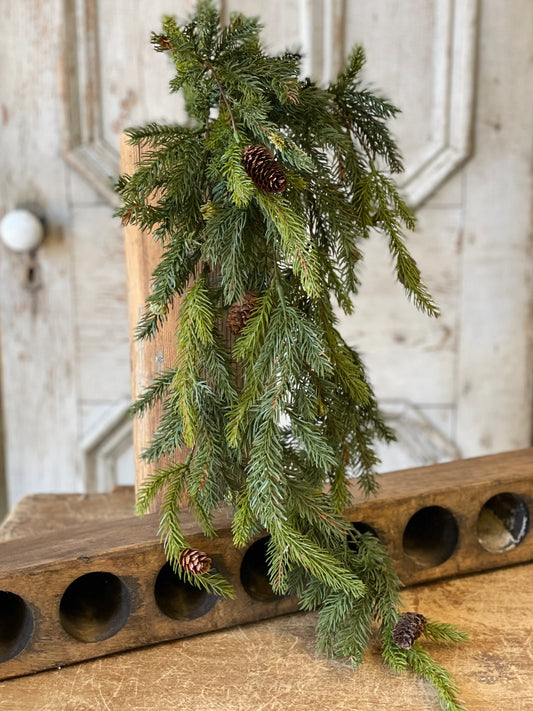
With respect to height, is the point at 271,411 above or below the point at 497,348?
below

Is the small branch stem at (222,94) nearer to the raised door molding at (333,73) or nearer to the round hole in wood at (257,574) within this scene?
the round hole in wood at (257,574)

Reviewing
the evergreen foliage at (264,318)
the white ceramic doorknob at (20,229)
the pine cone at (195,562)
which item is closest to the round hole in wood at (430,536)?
the evergreen foliage at (264,318)

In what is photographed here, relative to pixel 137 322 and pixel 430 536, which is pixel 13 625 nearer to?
pixel 137 322

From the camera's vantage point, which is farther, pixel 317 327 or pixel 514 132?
pixel 514 132

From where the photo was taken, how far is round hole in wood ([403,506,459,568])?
2.30ft

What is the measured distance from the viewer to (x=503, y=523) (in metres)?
0.75

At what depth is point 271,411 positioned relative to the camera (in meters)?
0.53

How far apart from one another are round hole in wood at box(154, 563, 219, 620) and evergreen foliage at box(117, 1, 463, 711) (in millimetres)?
36

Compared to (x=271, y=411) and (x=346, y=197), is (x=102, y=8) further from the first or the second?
(x=271, y=411)

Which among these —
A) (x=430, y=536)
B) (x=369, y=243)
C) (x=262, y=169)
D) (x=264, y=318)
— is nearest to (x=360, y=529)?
(x=430, y=536)

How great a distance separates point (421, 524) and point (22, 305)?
3.15 feet

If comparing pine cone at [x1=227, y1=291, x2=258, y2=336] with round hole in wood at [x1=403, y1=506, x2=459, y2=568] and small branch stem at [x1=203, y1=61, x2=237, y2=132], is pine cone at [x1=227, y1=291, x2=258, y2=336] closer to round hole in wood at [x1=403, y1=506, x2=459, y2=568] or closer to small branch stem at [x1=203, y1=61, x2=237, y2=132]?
small branch stem at [x1=203, y1=61, x2=237, y2=132]

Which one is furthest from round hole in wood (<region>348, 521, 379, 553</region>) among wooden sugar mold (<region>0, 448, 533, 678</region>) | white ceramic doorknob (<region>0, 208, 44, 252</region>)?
white ceramic doorknob (<region>0, 208, 44, 252</region>)

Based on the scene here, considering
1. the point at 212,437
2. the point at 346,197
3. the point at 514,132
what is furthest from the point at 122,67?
the point at 212,437
